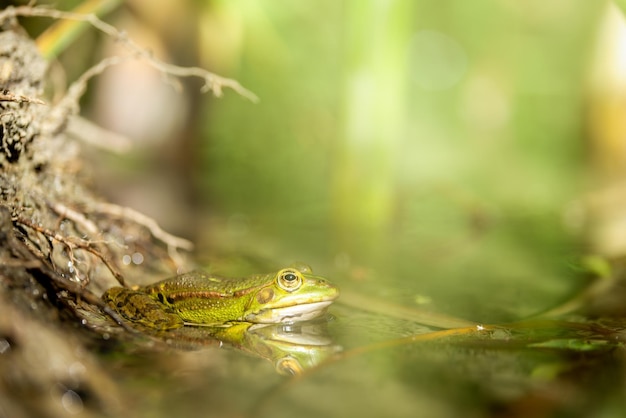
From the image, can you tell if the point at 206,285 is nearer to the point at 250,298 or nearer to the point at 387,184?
the point at 250,298

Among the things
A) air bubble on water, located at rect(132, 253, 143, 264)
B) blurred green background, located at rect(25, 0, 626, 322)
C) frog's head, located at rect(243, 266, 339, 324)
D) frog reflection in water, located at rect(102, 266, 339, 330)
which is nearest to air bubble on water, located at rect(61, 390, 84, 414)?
frog reflection in water, located at rect(102, 266, 339, 330)

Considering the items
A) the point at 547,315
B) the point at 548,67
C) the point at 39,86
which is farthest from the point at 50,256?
the point at 548,67

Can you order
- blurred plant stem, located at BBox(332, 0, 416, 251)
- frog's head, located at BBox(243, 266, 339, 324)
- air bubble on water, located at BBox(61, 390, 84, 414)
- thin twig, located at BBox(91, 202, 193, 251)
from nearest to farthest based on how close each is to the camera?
air bubble on water, located at BBox(61, 390, 84, 414)
frog's head, located at BBox(243, 266, 339, 324)
thin twig, located at BBox(91, 202, 193, 251)
blurred plant stem, located at BBox(332, 0, 416, 251)

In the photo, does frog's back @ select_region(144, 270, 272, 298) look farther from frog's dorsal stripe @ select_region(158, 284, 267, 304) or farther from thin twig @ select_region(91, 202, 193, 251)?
thin twig @ select_region(91, 202, 193, 251)

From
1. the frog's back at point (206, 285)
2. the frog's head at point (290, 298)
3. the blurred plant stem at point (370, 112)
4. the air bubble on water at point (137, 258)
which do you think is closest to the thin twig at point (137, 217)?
the air bubble on water at point (137, 258)

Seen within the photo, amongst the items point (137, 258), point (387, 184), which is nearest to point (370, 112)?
point (387, 184)

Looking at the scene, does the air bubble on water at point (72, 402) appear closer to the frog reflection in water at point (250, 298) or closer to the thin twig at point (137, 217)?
the frog reflection in water at point (250, 298)

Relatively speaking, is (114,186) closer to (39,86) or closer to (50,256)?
(39,86)
